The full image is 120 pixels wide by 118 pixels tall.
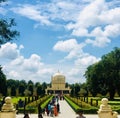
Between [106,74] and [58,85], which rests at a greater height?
[58,85]

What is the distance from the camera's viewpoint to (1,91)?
96688 millimetres

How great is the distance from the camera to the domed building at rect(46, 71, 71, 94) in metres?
149

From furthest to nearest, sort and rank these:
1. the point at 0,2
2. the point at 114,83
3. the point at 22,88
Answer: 1. the point at 22,88
2. the point at 114,83
3. the point at 0,2

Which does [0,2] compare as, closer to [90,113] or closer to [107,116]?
[107,116]

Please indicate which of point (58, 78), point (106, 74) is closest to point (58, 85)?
point (58, 78)

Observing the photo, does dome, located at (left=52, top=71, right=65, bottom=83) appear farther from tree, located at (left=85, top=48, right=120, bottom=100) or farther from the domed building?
tree, located at (left=85, top=48, right=120, bottom=100)

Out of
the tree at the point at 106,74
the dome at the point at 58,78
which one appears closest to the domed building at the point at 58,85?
the dome at the point at 58,78

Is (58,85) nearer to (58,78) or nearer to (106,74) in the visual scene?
(58,78)

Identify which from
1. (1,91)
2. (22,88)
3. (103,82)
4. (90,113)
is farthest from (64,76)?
(90,113)

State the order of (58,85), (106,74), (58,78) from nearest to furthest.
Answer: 1. (106,74)
2. (58,78)
3. (58,85)

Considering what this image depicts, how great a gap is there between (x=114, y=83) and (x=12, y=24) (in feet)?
164

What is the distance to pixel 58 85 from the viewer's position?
150125 millimetres

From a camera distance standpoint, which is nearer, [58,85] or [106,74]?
[106,74]

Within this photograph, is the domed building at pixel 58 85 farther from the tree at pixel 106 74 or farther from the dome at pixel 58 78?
the tree at pixel 106 74
